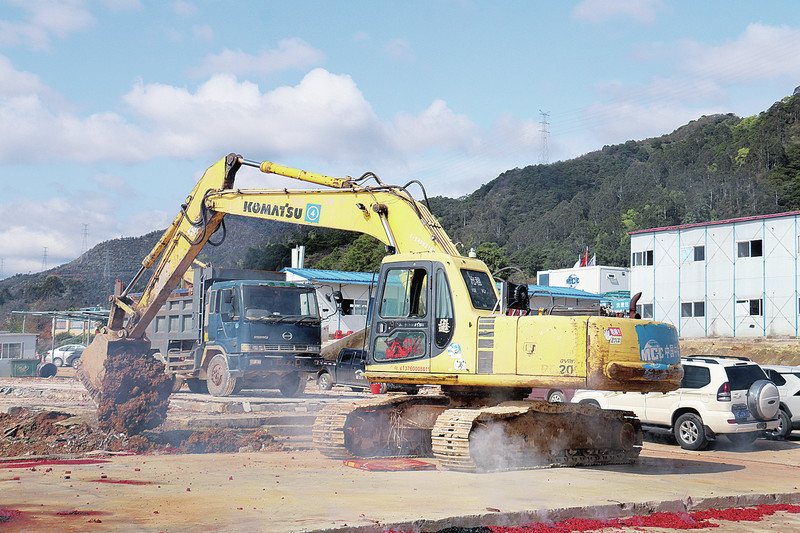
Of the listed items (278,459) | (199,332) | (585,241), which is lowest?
(278,459)

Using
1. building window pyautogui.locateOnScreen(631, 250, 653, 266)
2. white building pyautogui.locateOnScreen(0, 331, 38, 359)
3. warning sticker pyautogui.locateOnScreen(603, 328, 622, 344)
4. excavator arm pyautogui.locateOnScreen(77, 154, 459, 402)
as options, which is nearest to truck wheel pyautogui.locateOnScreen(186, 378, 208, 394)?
excavator arm pyautogui.locateOnScreen(77, 154, 459, 402)

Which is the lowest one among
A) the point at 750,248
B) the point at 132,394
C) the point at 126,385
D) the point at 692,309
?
the point at 132,394

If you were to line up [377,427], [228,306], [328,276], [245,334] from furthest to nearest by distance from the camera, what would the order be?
[328,276]
[228,306]
[245,334]
[377,427]

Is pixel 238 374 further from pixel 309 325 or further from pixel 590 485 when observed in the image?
pixel 590 485

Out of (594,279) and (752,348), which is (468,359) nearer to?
(752,348)

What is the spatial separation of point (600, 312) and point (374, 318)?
10.5 feet

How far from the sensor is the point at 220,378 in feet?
66.1

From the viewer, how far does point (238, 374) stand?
63.7ft

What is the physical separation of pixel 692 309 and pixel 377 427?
40.7 metres

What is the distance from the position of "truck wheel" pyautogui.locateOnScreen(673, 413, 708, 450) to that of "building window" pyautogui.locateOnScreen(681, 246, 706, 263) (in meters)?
34.3

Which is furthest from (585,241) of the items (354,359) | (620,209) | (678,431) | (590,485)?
(590,485)

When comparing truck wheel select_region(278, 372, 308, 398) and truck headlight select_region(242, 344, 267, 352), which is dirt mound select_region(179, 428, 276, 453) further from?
truck wheel select_region(278, 372, 308, 398)

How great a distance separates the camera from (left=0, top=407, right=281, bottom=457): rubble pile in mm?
13023

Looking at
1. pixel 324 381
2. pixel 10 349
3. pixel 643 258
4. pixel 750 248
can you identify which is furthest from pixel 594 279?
pixel 10 349
